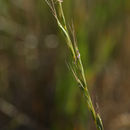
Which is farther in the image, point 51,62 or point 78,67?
point 51,62

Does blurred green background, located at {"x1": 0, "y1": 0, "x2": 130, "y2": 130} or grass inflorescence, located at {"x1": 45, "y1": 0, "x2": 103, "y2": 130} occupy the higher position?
grass inflorescence, located at {"x1": 45, "y1": 0, "x2": 103, "y2": 130}

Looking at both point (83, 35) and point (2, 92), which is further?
point (2, 92)

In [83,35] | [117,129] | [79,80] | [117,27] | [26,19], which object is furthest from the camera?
[26,19]

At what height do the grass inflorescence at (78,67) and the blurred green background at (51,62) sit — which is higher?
the grass inflorescence at (78,67)

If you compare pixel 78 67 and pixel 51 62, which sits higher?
pixel 78 67

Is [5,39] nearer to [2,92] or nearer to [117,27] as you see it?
[2,92]

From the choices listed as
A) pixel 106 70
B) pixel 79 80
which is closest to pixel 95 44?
pixel 106 70

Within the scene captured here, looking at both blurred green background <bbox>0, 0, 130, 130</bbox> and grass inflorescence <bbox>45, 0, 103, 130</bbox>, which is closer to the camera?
grass inflorescence <bbox>45, 0, 103, 130</bbox>

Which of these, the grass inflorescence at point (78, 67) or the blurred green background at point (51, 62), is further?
the blurred green background at point (51, 62)
